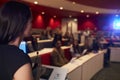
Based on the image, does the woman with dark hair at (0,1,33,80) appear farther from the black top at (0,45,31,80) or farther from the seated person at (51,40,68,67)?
the seated person at (51,40,68,67)

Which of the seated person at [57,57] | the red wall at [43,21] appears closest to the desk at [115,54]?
the seated person at [57,57]

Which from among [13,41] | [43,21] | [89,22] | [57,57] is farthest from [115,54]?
[13,41]

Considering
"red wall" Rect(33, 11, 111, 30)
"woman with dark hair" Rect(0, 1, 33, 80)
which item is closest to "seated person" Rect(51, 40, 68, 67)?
"woman with dark hair" Rect(0, 1, 33, 80)

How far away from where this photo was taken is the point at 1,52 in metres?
0.89

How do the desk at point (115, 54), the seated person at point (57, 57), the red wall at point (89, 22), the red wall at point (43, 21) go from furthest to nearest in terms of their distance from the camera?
the red wall at point (89, 22) → the red wall at point (43, 21) → the desk at point (115, 54) → the seated person at point (57, 57)

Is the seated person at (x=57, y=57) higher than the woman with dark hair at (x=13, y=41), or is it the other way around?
the woman with dark hair at (x=13, y=41)

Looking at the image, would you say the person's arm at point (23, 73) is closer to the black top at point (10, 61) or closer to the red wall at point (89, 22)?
the black top at point (10, 61)

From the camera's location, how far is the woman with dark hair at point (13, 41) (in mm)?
845

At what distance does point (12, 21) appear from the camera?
35.4 inches

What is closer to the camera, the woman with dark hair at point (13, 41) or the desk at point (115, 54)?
the woman with dark hair at point (13, 41)

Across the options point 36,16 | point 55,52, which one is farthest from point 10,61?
point 36,16

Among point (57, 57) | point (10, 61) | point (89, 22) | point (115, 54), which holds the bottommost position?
point (115, 54)

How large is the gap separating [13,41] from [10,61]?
121 mm

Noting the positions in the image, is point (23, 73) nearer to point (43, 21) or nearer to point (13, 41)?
point (13, 41)
